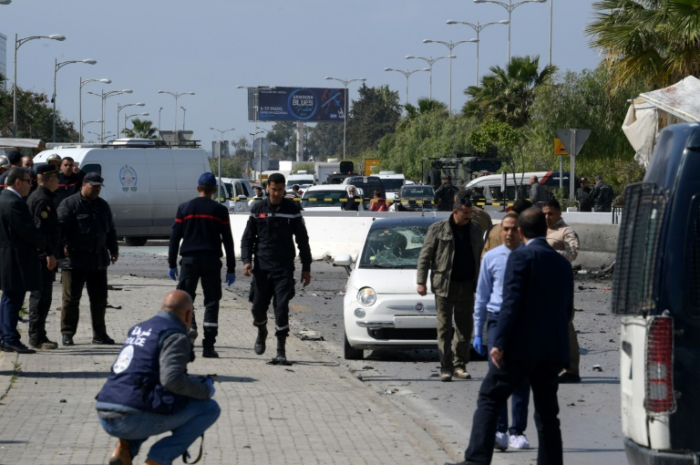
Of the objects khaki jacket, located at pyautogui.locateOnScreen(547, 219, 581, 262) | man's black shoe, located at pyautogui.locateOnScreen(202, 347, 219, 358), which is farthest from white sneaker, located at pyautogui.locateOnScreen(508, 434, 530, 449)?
man's black shoe, located at pyautogui.locateOnScreen(202, 347, 219, 358)

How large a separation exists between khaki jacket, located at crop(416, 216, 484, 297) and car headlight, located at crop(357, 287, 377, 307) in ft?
4.65

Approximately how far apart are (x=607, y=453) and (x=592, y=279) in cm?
1425

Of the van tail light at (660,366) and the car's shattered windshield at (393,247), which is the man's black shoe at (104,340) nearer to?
the car's shattered windshield at (393,247)

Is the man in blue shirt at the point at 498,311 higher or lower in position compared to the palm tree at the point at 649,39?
lower

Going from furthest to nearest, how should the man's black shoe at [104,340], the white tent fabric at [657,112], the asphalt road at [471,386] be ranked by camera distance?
the white tent fabric at [657,112] < the man's black shoe at [104,340] < the asphalt road at [471,386]

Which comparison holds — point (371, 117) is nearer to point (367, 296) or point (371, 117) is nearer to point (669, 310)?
point (367, 296)

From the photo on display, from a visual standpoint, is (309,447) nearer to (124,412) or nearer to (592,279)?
(124,412)

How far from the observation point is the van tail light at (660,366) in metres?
5.22

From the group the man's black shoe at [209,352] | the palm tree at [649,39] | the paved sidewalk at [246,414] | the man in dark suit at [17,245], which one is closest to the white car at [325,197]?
the palm tree at [649,39]

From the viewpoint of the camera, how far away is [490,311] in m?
8.29

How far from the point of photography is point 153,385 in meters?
5.68

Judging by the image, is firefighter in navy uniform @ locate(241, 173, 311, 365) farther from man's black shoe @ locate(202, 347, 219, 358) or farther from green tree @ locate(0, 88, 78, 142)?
green tree @ locate(0, 88, 78, 142)

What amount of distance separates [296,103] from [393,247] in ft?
421

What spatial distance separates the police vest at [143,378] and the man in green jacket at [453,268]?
5.16m
